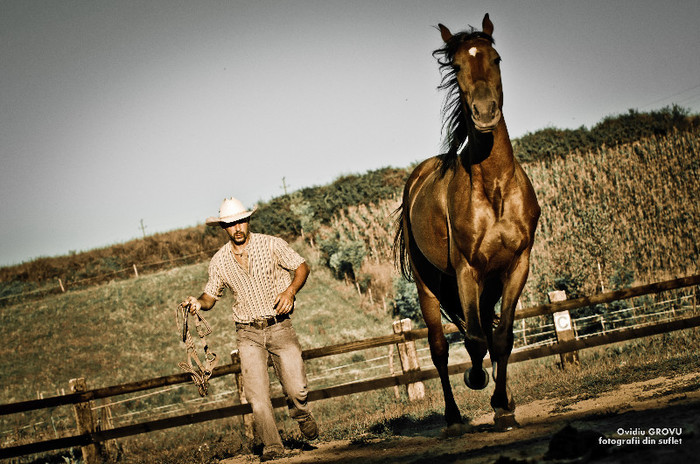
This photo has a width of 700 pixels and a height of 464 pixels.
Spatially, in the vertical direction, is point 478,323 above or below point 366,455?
Result: above

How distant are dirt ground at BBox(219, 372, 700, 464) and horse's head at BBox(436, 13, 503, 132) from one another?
218cm

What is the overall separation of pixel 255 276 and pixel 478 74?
291 centimetres

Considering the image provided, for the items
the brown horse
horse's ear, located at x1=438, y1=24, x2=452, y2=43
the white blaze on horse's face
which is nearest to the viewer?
the white blaze on horse's face

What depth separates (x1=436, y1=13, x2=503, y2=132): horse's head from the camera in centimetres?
418

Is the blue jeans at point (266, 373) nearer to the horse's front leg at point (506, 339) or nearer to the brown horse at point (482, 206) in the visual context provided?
the brown horse at point (482, 206)

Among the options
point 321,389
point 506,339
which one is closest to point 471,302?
point 506,339

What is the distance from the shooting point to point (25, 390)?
1947 centimetres

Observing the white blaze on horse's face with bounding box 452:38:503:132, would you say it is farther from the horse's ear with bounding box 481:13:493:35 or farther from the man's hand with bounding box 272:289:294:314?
the man's hand with bounding box 272:289:294:314

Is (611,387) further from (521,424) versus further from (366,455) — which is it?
(366,455)

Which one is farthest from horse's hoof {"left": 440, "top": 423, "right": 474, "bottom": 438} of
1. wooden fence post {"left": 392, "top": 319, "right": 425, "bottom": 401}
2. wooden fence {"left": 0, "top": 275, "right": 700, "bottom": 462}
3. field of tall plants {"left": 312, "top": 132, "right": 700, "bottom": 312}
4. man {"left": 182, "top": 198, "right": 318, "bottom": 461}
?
field of tall plants {"left": 312, "top": 132, "right": 700, "bottom": 312}

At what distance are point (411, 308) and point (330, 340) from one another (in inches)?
125

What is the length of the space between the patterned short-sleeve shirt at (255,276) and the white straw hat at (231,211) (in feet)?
0.88

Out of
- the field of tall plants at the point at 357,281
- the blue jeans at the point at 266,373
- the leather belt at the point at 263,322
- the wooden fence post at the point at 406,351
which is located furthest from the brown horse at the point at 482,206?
the field of tall plants at the point at 357,281

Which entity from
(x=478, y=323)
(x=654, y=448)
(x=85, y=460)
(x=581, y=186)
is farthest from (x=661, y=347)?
(x=581, y=186)
